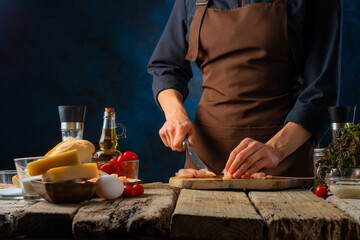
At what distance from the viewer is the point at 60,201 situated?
1006 mm

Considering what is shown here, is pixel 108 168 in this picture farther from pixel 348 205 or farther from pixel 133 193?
pixel 348 205

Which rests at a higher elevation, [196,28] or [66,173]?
[196,28]

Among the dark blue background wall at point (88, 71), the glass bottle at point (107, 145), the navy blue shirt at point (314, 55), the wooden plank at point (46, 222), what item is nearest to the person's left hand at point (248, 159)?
the navy blue shirt at point (314, 55)

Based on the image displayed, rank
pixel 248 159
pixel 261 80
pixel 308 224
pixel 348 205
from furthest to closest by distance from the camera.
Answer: pixel 261 80 < pixel 248 159 < pixel 348 205 < pixel 308 224

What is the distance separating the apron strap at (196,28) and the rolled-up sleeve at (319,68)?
1.38ft

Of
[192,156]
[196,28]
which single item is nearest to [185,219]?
[192,156]

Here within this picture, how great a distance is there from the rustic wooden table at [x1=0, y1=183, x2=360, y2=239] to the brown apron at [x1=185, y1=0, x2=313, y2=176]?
0.77 meters

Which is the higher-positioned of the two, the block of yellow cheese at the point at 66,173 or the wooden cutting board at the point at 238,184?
the block of yellow cheese at the point at 66,173

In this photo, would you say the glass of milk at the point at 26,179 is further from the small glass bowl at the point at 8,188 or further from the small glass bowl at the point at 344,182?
the small glass bowl at the point at 344,182

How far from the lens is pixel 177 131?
1.68 m

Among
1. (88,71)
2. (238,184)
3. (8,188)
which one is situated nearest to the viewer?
(8,188)

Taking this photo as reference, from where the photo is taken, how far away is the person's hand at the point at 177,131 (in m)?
1.68

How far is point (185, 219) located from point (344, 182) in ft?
1.52

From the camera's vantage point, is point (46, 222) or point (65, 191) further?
point (65, 191)
